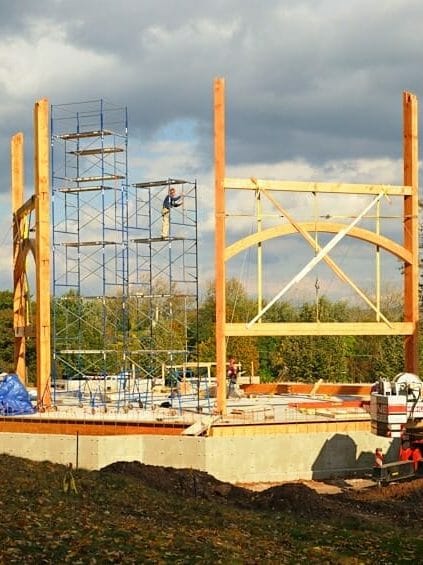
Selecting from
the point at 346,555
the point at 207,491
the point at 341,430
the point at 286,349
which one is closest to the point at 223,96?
the point at 341,430

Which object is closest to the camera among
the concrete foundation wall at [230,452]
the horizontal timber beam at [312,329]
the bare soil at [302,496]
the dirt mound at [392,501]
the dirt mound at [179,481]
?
the bare soil at [302,496]

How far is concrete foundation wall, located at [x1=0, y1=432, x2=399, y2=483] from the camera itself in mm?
25422

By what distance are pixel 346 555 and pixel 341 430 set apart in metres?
15.0

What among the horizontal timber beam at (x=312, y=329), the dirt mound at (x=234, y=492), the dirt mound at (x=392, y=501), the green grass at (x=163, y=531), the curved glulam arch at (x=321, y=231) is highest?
the curved glulam arch at (x=321, y=231)

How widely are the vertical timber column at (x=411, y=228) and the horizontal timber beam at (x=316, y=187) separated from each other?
1.64 ft

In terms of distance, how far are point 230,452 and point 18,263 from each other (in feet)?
49.0

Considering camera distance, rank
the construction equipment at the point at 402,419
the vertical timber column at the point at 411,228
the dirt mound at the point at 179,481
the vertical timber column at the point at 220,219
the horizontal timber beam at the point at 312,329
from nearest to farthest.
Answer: the dirt mound at the point at 179,481 → the construction equipment at the point at 402,419 → the vertical timber column at the point at 220,219 → the horizontal timber beam at the point at 312,329 → the vertical timber column at the point at 411,228

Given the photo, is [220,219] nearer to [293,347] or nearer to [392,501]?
[392,501]

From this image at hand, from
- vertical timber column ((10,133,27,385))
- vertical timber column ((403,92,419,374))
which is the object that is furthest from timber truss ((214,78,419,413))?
vertical timber column ((10,133,27,385))

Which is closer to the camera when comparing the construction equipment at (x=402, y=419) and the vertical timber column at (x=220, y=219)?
the construction equipment at (x=402, y=419)

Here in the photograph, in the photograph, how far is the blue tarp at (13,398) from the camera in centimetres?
3173

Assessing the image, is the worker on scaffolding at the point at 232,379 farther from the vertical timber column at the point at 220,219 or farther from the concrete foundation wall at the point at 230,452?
the concrete foundation wall at the point at 230,452

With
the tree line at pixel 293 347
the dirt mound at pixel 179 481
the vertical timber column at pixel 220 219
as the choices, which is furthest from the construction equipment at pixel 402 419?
the tree line at pixel 293 347

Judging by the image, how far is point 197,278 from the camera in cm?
3553
